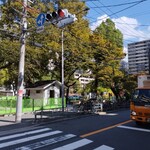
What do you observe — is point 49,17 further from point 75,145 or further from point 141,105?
point 141,105

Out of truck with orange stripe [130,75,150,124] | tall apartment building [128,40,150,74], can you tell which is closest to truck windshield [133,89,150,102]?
truck with orange stripe [130,75,150,124]

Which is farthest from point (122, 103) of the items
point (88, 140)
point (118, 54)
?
point (88, 140)

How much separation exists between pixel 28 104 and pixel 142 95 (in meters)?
13.6

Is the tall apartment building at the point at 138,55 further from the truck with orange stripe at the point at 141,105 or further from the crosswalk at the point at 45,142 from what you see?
the crosswalk at the point at 45,142

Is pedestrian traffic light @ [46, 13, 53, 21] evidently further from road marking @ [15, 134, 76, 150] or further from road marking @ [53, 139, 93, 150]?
road marking @ [53, 139, 93, 150]

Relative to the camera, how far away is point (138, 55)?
46.7 m

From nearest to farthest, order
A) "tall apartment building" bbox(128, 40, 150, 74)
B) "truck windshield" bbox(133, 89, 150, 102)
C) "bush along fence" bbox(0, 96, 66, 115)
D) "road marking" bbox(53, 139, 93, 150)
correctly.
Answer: "road marking" bbox(53, 139, 93, 150), "truck windshield" bbox(133, 89, 150, 102), "bush along fence" bbox(0, 96, 66, 115), "tall apartment building" bbox(128, 40, 150, 74)

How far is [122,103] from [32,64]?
12.6 metres

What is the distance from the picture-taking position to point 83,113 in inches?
886

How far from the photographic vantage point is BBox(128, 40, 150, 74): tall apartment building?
4359 cm

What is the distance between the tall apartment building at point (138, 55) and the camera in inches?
1716

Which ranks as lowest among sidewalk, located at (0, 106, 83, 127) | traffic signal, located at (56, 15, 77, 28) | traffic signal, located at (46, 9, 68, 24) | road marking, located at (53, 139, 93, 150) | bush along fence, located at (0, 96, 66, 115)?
road marking, located at (53, 139, 93, 150)

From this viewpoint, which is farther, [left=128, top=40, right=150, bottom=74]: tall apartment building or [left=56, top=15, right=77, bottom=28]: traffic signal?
[left=128, top=40, right=150, bottom=74]: tall apartment building

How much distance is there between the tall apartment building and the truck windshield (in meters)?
28.5
